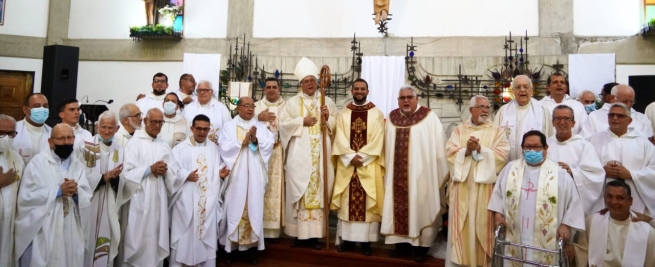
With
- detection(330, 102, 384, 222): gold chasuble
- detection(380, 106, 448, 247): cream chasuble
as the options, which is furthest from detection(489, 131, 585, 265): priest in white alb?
detection(330, 102, 384, 222): gold chasuble

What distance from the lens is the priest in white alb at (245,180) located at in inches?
185

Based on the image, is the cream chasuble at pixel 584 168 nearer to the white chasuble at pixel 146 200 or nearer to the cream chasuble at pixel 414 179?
the cream chasuble at pixel 414 179

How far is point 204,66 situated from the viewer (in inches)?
326

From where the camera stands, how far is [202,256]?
4.44m

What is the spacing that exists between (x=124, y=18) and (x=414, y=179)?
766 cm

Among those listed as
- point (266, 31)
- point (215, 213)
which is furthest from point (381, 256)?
point (266, 31)

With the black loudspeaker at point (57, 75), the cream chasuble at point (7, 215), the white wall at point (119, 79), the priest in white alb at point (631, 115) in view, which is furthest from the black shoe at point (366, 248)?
the white wall at point (119, 79)

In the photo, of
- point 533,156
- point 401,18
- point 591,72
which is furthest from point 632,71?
point 533,156

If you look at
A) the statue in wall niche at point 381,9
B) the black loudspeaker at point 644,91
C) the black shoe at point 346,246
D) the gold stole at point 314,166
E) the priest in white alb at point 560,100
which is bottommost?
the black shoe at point 346,246

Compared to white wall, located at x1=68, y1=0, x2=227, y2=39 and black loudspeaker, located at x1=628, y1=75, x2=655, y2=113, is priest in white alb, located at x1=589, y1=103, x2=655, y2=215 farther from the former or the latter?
white wall, located at x1=68, y1=0, x2=227, y2=39

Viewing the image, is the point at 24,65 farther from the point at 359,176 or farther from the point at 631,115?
the point at 631,115

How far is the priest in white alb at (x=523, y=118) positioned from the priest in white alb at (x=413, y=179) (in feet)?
2.36

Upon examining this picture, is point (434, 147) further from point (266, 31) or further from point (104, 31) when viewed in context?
point (104, 31)

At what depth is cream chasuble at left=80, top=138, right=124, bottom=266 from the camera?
398cm
